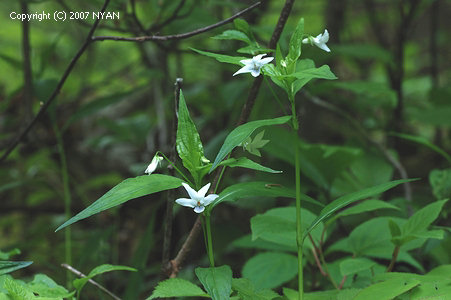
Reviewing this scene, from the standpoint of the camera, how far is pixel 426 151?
9.82 feet

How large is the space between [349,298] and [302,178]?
0.99 meters

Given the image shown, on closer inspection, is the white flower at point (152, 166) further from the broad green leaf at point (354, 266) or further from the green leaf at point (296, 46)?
the broad green leaf at point (354, 266)

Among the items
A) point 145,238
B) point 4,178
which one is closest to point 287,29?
point 145,238

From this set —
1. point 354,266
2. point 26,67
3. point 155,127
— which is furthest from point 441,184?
point 155,127

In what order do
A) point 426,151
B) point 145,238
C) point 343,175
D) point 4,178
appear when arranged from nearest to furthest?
1. point 145,238
2. point 343,175
3. point 4,178
4. point 426,151

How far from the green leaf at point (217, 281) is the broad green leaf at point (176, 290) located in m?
0.04

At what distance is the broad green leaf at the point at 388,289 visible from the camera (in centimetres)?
77

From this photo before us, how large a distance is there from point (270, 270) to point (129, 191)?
2.24 feet

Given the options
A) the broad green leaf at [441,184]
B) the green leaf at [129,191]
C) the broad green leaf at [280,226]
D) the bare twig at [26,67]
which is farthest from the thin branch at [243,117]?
the bare twig at [26,67]

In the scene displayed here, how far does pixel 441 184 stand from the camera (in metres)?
1.38

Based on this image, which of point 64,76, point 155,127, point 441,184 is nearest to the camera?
point 64,76

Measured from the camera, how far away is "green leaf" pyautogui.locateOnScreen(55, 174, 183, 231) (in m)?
0.68

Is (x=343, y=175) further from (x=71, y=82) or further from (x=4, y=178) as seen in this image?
(x=71, y=82)

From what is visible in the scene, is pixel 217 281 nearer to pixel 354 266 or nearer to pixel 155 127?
pixel 354 266
